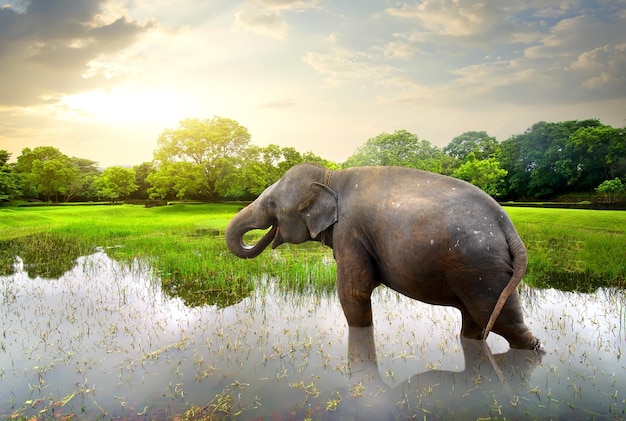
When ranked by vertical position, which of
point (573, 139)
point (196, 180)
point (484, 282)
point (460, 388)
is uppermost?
point (573, 139)

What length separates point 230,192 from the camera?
39469 millimetres

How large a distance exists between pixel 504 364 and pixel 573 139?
39144mm

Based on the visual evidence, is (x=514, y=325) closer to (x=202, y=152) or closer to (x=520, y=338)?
(x=520, y=338)

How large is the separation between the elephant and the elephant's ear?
0.01 meters

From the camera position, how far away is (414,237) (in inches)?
177

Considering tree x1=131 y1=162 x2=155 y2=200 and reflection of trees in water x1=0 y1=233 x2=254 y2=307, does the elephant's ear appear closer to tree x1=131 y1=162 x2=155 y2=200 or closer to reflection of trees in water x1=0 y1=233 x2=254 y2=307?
reflection of trees in water x1=0 y1=233 x2=254 y2=307

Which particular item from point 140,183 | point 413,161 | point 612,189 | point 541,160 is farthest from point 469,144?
point 140,183

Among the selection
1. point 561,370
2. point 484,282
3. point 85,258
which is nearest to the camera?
point 484,282

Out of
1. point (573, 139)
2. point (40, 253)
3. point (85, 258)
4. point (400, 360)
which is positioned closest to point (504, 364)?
point (400, 360)

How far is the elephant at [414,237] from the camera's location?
4.29 meters

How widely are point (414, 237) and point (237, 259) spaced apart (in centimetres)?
801

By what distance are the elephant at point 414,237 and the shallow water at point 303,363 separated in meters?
0.48

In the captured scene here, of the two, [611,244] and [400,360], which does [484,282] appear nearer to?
[400,360]

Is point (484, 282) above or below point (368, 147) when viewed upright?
below
